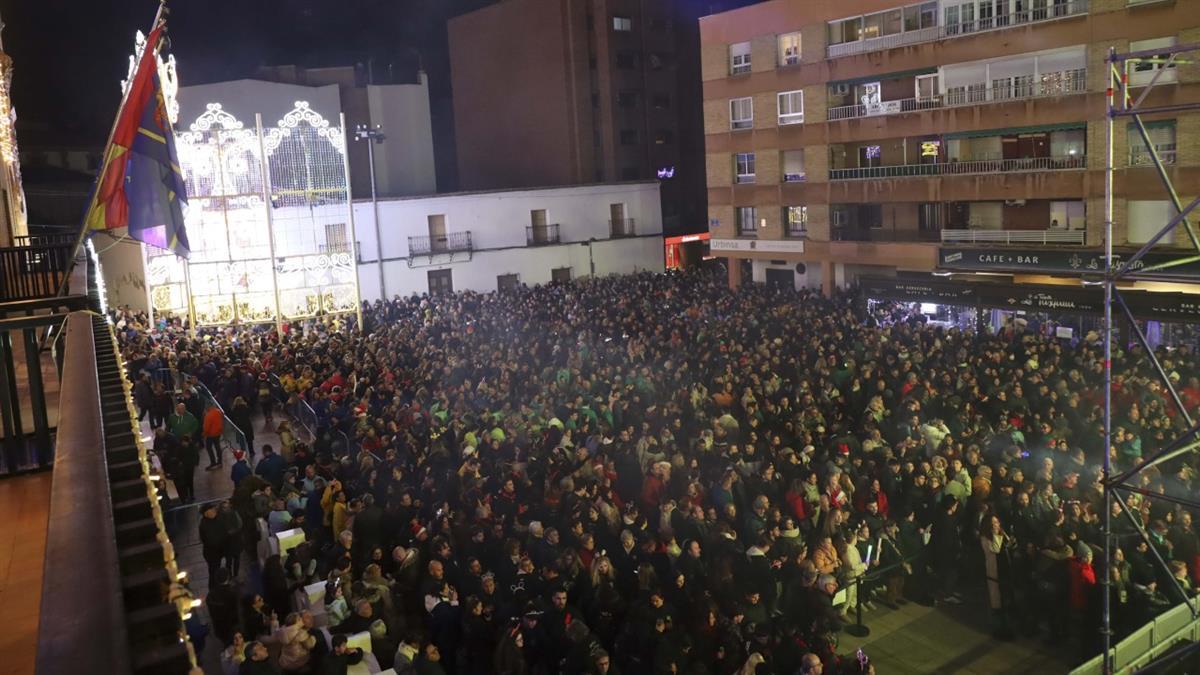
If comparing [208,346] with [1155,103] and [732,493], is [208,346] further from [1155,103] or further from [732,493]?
[1155,103]

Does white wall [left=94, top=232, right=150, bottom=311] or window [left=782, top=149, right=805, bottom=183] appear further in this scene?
window [left=782, top=149, right=805, bottom=183]

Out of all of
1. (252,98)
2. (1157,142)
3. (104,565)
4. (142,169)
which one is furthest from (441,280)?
(104,565)

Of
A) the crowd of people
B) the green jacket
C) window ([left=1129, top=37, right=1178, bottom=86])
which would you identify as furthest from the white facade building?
the green jacket

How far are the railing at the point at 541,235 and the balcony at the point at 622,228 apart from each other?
3008mm

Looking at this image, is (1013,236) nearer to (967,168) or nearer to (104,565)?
(967,168)

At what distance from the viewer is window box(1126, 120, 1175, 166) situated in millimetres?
22641

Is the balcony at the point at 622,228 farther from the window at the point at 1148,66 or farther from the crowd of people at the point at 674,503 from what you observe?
the crowd of people at the point at 674,503

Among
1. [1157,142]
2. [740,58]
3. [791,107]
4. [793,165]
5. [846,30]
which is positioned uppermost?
[846,30]

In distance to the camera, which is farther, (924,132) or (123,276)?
(123,276)

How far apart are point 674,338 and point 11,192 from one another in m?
12.8

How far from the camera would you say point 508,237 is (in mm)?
39719

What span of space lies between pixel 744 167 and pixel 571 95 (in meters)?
12.6

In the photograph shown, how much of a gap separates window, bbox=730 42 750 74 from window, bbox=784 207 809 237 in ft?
17.1

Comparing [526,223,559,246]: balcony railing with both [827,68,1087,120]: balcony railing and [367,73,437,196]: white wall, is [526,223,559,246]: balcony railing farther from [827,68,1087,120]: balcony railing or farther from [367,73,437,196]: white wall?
[827,68,1087,120]: balcony railing
